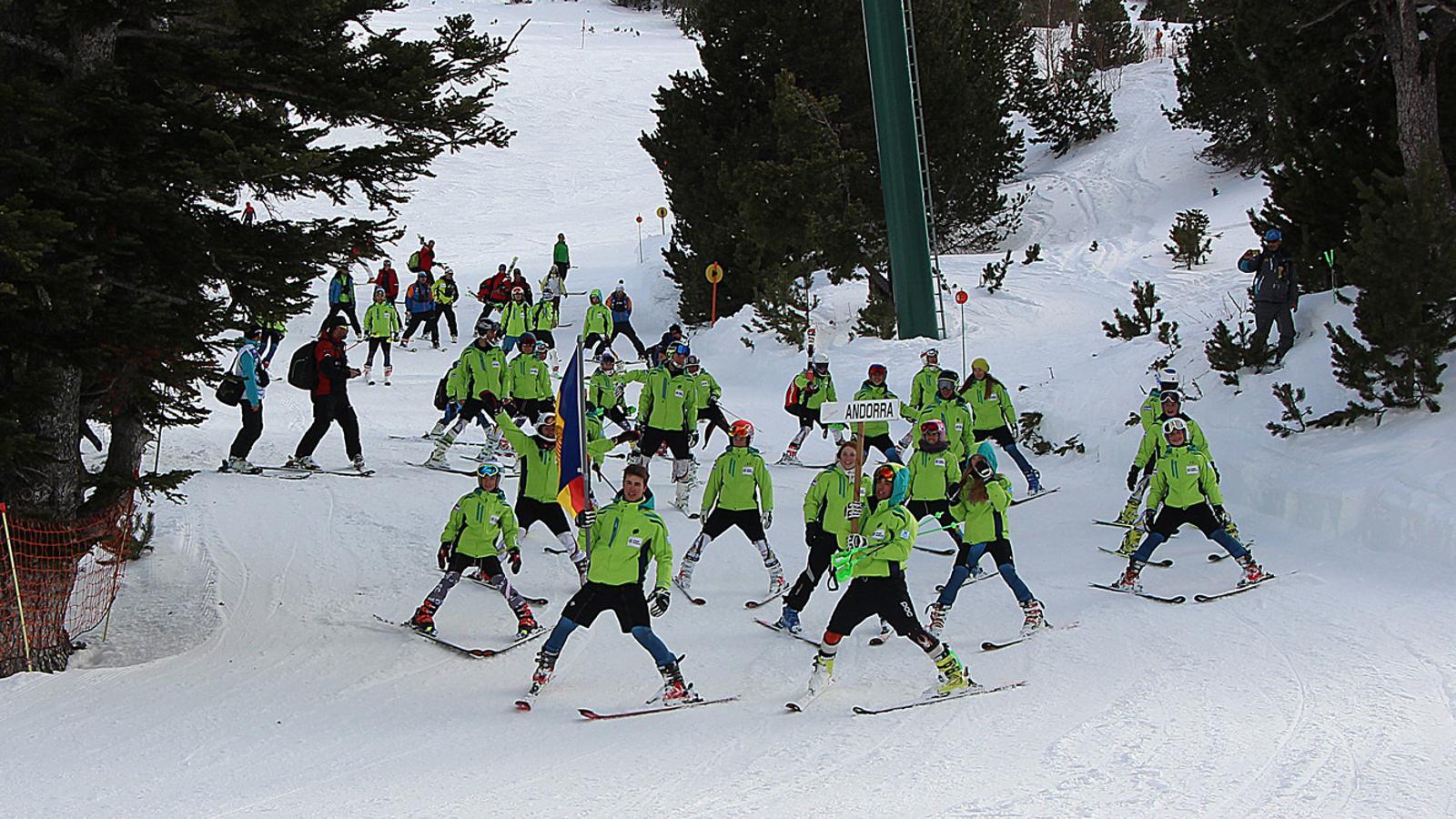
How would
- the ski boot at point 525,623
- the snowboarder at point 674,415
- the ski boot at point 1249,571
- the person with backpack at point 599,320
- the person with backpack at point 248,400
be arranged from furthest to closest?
the person with backpack at point 599,320, the snowboarder at point 674,415, the person with backpack at point 248,400, the ski boot at point 1249,571, the ski boot at point 525,623

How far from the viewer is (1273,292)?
16.7m

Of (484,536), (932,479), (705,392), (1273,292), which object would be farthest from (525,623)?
(1273,292)

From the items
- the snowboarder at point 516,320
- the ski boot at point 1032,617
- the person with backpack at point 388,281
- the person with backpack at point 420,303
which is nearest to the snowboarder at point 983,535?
the ski boot at point 1032,617

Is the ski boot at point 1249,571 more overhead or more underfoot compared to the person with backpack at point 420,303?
more underfoot

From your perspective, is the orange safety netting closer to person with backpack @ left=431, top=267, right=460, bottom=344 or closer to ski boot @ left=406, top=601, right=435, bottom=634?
ski boot @ left=406, top=601, right=435, bottom=634

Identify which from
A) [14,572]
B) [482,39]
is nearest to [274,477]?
[14,572]

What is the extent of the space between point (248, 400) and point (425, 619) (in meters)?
5.61

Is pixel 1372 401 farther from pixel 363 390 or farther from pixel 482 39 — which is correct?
pixel 363 390

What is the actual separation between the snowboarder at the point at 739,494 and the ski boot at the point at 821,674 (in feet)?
9.52

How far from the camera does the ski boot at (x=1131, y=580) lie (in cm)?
1243

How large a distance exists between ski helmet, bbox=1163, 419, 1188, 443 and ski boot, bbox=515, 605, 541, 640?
6.19m

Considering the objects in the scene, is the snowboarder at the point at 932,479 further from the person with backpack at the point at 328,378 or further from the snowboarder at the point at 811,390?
the person with backpack at the point at 328,378

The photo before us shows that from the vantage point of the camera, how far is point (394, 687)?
10.4 metres

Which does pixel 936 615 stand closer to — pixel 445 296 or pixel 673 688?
pixel 673 688
